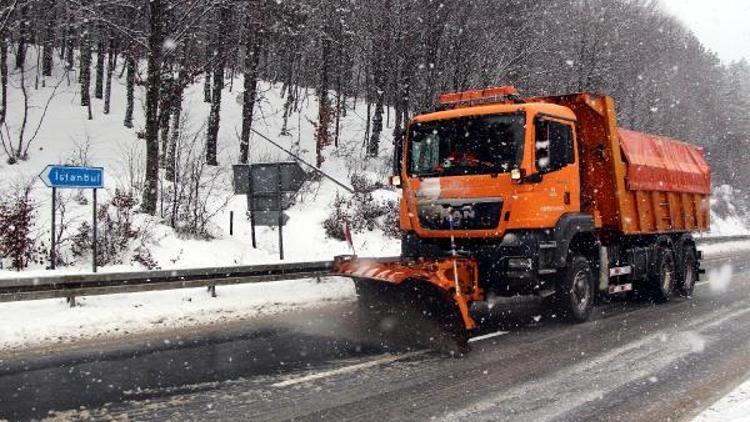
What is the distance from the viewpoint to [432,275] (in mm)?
7367

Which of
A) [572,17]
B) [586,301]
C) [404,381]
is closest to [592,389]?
[404,381]

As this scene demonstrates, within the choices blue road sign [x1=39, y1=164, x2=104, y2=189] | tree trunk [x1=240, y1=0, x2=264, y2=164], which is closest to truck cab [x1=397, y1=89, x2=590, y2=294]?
blue road sign [x1=39, y1=164, x2=104, y2=189]

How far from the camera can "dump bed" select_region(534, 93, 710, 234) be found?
388 inches

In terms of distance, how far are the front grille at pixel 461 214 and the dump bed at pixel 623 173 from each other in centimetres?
211

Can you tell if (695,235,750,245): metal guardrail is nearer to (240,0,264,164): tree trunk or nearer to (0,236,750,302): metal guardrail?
(240,0,264,164): tree trunk

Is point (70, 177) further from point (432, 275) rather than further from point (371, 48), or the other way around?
point (371, 48)

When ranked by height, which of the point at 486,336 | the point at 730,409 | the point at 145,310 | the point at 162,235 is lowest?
the point at 730,409

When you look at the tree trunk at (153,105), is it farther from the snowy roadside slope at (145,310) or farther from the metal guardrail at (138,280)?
the metal guardrail at (138,280)

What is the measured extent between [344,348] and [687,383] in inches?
142

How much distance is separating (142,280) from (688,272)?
1037cm

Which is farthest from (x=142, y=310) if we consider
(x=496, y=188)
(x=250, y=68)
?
(x=250, y=68)

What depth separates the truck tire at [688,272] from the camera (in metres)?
12.7

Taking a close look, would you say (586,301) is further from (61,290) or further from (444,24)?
(444,24)

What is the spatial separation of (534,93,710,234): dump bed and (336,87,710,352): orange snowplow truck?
0.07ft
